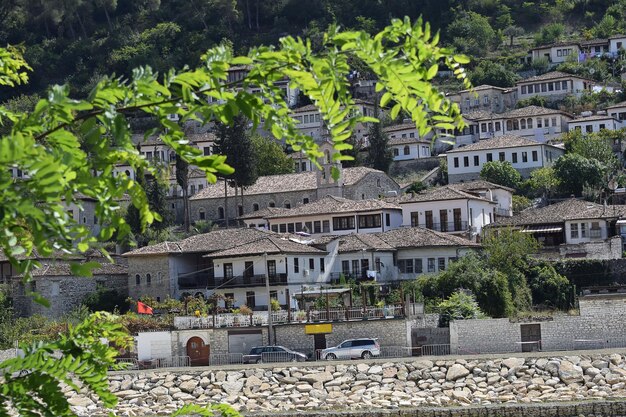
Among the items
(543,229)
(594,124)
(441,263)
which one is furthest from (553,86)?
(441,263)

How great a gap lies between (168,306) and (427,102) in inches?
1968

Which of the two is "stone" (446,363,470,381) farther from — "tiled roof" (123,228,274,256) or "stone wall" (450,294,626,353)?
"tiled roof" (123,228,274,256)

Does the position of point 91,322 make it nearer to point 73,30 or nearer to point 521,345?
point 521,345

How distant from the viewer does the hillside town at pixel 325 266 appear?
16.5 ft

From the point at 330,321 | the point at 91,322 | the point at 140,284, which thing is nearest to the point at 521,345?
the point at 330,321

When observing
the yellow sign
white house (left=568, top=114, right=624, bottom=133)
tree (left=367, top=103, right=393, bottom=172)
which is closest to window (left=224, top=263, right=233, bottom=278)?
the yellow sign

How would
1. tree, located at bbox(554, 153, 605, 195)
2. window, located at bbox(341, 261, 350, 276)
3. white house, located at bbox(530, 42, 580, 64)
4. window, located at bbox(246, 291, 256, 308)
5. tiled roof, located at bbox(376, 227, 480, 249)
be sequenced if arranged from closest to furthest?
window, located at bbox(246, 291, 256, 308) < tiled roof, located at bbox(376, 227, 480, 249) < window, located at bbox(341, 261, 350, 276) < tree, located at bbox(554, 153, 605, 195) < white house, located at bbox(530, 42, 580, 64)

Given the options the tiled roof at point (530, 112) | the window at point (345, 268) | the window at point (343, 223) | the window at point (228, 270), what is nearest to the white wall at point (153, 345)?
the window at point (228, 270)

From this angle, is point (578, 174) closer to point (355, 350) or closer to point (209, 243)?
point (209, 243)

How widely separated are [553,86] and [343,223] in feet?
154

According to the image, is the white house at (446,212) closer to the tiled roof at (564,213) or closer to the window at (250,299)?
the tiled roof at (564,213)

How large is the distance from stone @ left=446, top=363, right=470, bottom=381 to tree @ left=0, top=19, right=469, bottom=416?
119 feet

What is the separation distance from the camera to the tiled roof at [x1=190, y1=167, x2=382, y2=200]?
81.8 metres

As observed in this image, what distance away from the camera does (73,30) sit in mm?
151750
